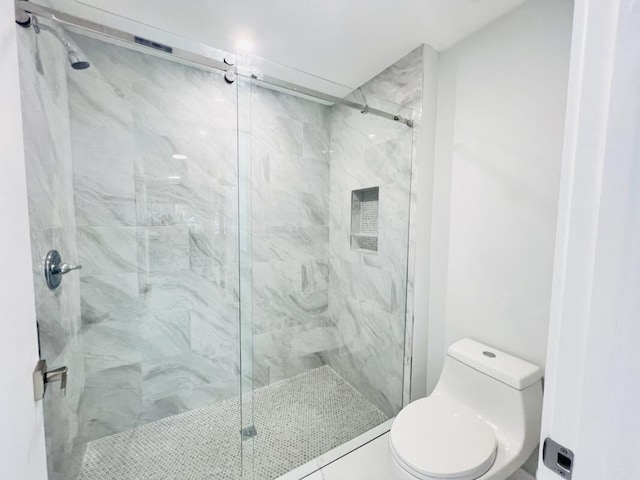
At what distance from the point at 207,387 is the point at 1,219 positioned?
1.78 meters

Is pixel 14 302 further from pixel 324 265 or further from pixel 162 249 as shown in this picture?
pixel 324 265

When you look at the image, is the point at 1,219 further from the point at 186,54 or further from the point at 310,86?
the point at 310,86

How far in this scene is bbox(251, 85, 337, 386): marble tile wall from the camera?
1.98 metres

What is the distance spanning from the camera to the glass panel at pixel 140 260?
1.33 metres

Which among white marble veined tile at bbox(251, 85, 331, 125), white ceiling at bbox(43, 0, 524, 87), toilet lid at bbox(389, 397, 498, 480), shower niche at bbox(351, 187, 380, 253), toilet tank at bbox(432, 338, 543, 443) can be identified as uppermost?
white ceiling at bbox(43, 0, 524, 87)

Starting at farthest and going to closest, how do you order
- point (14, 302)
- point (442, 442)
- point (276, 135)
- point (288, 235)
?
point (288, 235) < point (276, 135) < point (442, 442) < point (14, 302)

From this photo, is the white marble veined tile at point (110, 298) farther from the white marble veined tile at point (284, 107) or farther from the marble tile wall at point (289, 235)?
the white marble veined tile at point (284, 107)

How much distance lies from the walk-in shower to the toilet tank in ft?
1.41

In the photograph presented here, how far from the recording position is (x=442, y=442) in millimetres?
1083

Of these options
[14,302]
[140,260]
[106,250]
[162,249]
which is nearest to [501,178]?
[14,302]

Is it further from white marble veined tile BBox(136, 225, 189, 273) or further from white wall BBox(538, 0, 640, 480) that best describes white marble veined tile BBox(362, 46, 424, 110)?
white marble veined tile BBox(136, 225, 189, 273)

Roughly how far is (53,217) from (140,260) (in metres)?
0.52

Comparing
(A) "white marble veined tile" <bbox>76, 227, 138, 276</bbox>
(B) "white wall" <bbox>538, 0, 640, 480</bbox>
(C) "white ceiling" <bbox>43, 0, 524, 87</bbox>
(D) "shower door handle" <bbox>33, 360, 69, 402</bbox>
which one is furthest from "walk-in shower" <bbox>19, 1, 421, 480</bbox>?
(B) "white wall" <bbox>538, 0, 640, 480</bbox>

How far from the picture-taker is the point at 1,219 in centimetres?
50
